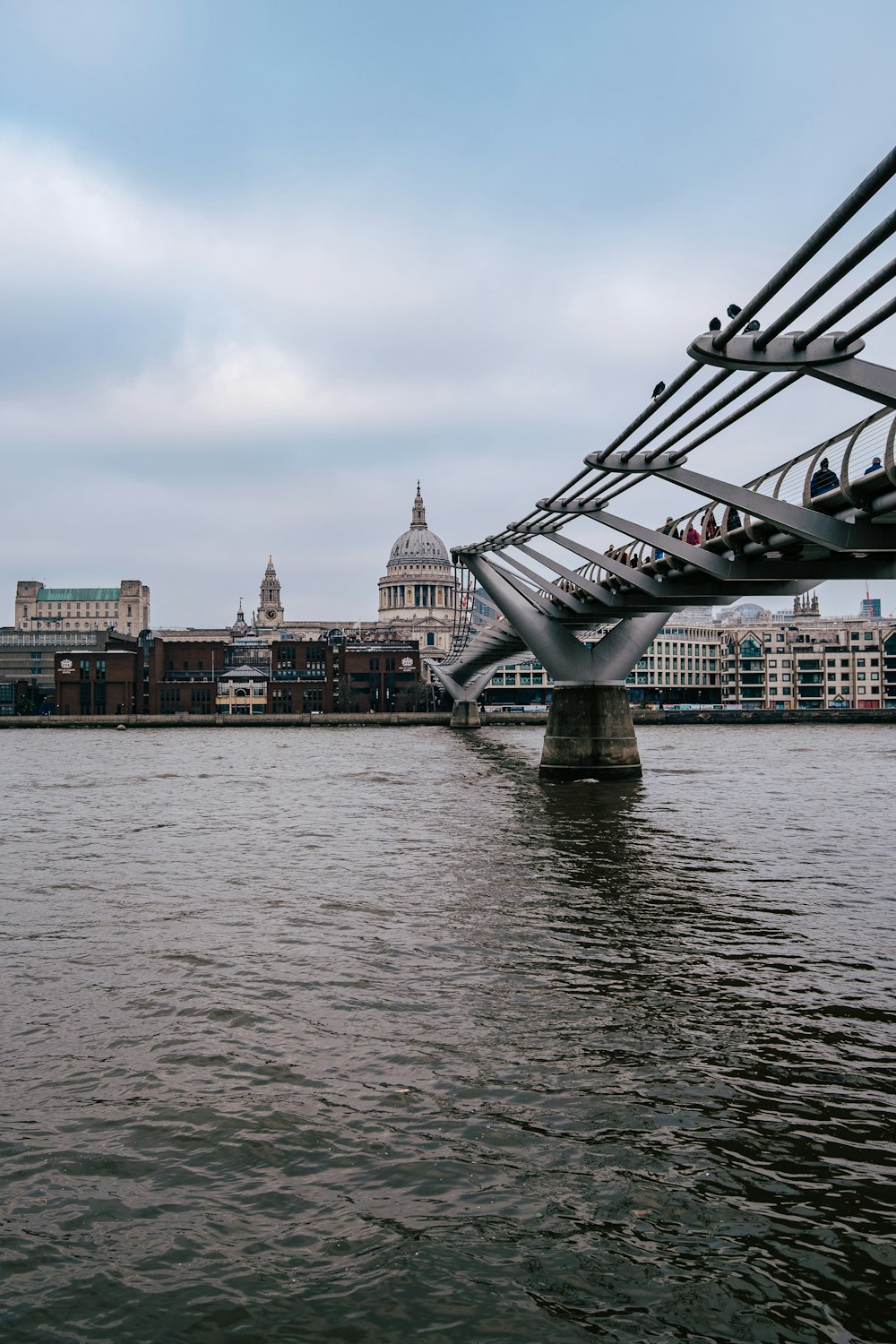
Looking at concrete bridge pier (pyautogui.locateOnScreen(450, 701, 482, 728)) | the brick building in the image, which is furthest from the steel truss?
the brick building

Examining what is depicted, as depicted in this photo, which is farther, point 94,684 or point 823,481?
point 94,684

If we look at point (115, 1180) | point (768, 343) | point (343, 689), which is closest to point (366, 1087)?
point (115, 1180)

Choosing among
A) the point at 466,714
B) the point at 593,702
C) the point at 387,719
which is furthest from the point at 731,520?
the point at 387,719

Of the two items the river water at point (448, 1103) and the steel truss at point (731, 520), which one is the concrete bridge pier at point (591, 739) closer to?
the steel truss at point (731, 520)

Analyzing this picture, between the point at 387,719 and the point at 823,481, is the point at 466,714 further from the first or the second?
the point at 823,481

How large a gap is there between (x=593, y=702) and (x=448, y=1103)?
3335cm

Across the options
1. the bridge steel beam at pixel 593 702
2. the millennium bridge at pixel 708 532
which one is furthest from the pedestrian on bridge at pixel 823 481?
the bridge steel beam at pixel 593 702

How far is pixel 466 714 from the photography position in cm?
10631

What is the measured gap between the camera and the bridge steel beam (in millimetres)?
40625

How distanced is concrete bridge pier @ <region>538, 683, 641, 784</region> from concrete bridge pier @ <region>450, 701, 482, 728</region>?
6430cm

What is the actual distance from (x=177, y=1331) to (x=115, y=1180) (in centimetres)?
168

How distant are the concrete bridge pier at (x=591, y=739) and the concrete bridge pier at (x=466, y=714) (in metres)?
64.3

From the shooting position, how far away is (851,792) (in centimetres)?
3512

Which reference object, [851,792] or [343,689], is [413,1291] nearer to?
[851,792]
